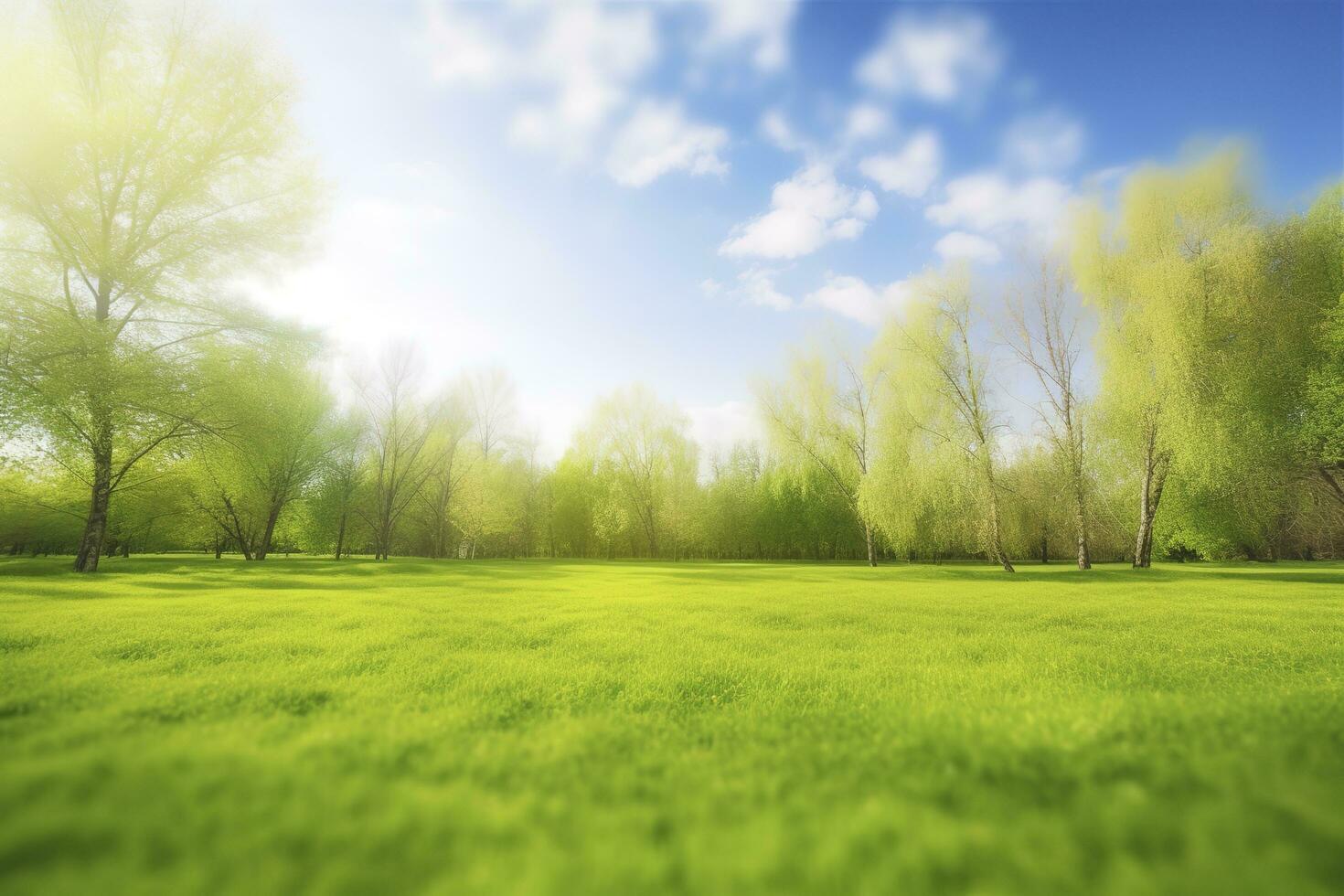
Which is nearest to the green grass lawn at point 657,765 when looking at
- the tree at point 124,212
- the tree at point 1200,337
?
the tree at point 124,212

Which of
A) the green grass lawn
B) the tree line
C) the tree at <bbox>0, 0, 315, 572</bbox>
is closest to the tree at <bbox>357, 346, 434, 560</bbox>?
the tree line

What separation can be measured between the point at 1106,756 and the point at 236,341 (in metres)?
25.2

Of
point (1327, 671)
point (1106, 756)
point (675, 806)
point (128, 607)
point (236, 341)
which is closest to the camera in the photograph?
point (675, 806)

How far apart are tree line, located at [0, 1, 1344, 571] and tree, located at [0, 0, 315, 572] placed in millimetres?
76

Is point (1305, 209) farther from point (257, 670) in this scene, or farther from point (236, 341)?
point (236, 341)

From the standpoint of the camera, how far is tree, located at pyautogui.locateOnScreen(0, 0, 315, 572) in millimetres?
14273

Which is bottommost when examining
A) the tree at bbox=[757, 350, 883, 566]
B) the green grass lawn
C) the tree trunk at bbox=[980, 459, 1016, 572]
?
the green grass lawn

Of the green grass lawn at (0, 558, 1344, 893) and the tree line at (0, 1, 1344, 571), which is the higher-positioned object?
the tree line at (0, 1, 1344, 571)

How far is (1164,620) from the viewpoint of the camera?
934 centimetres

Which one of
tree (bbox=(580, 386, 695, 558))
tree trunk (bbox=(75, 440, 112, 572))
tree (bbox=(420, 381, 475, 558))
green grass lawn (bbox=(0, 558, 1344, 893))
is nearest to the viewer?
green grass lawn (bbox=(0, 558, 1344, 893))

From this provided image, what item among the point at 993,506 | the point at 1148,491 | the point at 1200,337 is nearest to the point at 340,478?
the point at 993,506

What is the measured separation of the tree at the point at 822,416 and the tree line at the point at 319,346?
0.17 metres

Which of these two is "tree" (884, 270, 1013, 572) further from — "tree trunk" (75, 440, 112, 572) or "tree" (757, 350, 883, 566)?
"tree trunk" (75, 440, 112, 572)

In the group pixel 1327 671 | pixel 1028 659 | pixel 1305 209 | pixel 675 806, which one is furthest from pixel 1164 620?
pixel 1305 209
